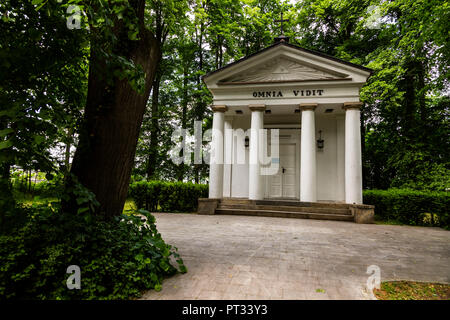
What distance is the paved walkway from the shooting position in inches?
112

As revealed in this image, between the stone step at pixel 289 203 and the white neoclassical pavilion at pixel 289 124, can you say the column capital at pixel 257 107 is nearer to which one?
the white neoclassical pavilion at pixel 289 124

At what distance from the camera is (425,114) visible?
14555mm

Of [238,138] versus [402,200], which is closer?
[402,200]

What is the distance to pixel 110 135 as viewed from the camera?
3119mm

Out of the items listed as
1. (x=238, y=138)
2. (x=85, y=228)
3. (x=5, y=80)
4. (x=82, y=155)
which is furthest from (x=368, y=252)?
(x=238, y=138)

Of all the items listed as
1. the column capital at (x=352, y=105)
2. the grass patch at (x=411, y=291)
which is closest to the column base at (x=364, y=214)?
the column capital at (x=352, y=105)

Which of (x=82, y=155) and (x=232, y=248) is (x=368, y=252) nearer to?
(x=232, y=248)

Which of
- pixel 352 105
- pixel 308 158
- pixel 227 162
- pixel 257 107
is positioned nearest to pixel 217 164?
pixel 227 162

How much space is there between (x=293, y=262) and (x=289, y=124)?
10.2m

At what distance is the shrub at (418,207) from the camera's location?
880 centimetres

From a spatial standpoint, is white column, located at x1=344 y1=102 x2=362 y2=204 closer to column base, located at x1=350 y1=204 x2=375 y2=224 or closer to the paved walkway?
column base, located at x1=350 y1=204 x2=375 y2=224

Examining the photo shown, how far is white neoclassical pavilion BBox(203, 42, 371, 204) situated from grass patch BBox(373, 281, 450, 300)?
7.13m

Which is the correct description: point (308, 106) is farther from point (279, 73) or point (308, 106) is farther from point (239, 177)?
point (239, 177)
